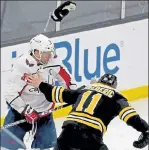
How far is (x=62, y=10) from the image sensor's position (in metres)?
6.18

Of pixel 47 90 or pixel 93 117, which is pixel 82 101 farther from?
pixel 47 90

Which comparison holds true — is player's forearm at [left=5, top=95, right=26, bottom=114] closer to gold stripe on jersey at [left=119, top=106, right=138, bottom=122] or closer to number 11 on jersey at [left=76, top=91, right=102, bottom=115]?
number 11 on jersey at [left=76, top=91, right=102, bottom=115]

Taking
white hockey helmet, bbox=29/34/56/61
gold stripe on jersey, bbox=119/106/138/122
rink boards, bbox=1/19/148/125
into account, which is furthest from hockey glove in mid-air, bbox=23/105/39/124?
rink boards, bbox=1/19/148/125

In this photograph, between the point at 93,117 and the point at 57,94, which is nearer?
the point at 93,117

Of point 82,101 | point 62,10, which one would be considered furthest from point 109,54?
point 82,101

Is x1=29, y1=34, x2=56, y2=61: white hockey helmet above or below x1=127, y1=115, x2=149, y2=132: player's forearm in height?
above

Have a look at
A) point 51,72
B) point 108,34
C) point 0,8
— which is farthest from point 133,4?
point 51,72

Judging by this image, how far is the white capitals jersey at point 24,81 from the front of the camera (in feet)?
16.4

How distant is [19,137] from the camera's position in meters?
5.22

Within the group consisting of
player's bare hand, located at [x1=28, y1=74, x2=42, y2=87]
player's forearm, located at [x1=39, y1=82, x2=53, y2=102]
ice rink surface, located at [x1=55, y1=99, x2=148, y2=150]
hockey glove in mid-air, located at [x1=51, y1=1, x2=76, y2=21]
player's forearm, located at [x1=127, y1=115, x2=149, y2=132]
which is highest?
hockey glove in mid-air, located at [x1=51, y1=1, x2=76, y2=21]

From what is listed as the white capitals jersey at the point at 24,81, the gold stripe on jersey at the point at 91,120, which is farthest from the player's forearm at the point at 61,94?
the white capitals jersey at the point at 24,81

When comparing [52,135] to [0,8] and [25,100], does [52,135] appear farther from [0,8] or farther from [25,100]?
[0,8]

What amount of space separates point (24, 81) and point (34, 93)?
158 mm

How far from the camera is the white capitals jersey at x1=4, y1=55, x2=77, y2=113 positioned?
499 centimetres
